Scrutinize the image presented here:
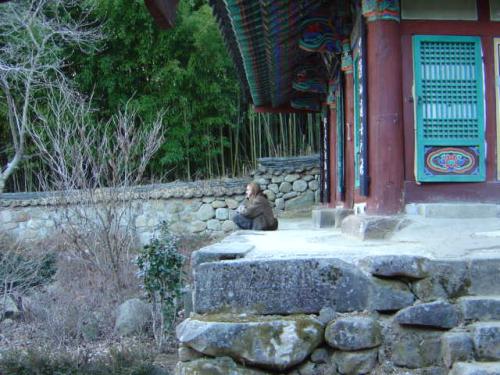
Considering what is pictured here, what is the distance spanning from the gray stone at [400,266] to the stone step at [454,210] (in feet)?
5.36

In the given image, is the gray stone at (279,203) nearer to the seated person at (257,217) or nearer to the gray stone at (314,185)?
the gray stone at (314,185)

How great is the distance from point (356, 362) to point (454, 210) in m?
2.23

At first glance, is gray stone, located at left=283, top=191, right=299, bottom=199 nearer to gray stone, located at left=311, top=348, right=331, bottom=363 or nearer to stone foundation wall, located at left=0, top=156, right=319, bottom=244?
stone foundation wall, located at left=0, top=156, right=319, bottom=244

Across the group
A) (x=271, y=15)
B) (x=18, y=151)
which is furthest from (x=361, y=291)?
(x=18, y=151)

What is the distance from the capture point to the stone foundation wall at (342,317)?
9.93 ft

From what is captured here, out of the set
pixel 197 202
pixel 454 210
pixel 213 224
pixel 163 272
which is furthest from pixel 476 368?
pixel 197 202

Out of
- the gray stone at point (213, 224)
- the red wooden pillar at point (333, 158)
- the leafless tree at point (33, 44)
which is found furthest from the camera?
the gray stone at point (213, 224)

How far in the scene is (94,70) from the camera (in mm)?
→ 14523

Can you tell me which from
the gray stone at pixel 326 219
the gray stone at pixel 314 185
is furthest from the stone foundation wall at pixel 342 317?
the gray stone at pixel 314 185

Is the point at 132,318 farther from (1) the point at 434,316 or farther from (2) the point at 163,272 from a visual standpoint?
(1) the point at 434,316

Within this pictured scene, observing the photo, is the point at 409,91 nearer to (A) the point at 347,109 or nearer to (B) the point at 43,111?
(A) the point at 347,109

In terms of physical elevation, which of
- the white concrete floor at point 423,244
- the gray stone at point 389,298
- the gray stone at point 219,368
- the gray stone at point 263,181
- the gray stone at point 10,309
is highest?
the gray stone at point 263,181

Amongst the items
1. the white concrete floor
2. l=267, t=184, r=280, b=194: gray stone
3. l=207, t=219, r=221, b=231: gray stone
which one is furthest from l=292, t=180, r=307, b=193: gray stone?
the white concrete floor

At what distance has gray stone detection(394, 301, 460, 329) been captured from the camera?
3.07m
